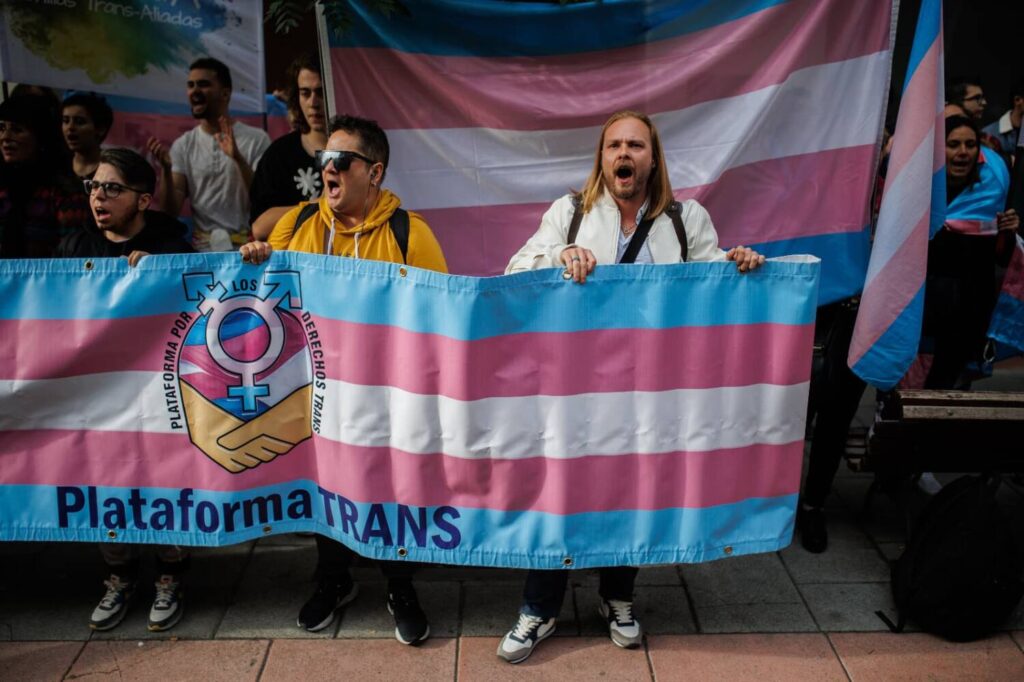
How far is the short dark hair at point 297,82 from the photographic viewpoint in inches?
167

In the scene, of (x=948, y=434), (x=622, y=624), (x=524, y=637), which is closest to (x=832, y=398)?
(x=948, y=434)

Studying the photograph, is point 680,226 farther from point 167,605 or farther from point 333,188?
point 167,605

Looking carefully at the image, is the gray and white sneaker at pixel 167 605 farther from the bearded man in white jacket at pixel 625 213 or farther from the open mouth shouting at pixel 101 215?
the bearded man in white jacket at pixel 625 213

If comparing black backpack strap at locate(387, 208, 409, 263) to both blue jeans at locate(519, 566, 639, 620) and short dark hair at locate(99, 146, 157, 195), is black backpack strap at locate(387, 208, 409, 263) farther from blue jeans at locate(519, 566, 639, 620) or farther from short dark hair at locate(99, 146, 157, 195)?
blue jeans at locate(519, 566, 639, 620)

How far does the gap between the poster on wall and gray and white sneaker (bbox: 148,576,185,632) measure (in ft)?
7.77

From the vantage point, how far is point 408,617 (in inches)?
136

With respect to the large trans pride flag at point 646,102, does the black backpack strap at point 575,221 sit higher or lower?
lower

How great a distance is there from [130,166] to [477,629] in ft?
7.09

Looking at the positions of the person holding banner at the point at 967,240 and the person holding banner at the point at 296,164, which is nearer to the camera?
the person holding banner at the point at 296,164

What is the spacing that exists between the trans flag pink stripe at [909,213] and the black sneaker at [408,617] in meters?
1.93

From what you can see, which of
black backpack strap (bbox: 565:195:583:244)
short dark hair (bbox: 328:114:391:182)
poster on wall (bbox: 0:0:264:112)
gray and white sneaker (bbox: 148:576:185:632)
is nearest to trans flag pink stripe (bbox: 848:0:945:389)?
black backpack strap (bbox: 565:195:583:244)

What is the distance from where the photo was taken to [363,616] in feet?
11.9

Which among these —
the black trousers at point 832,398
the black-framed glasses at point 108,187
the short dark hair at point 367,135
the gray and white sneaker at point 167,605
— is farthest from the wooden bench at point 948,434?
the black-framed glasses at point 108,187

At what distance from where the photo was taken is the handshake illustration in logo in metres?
3.21
